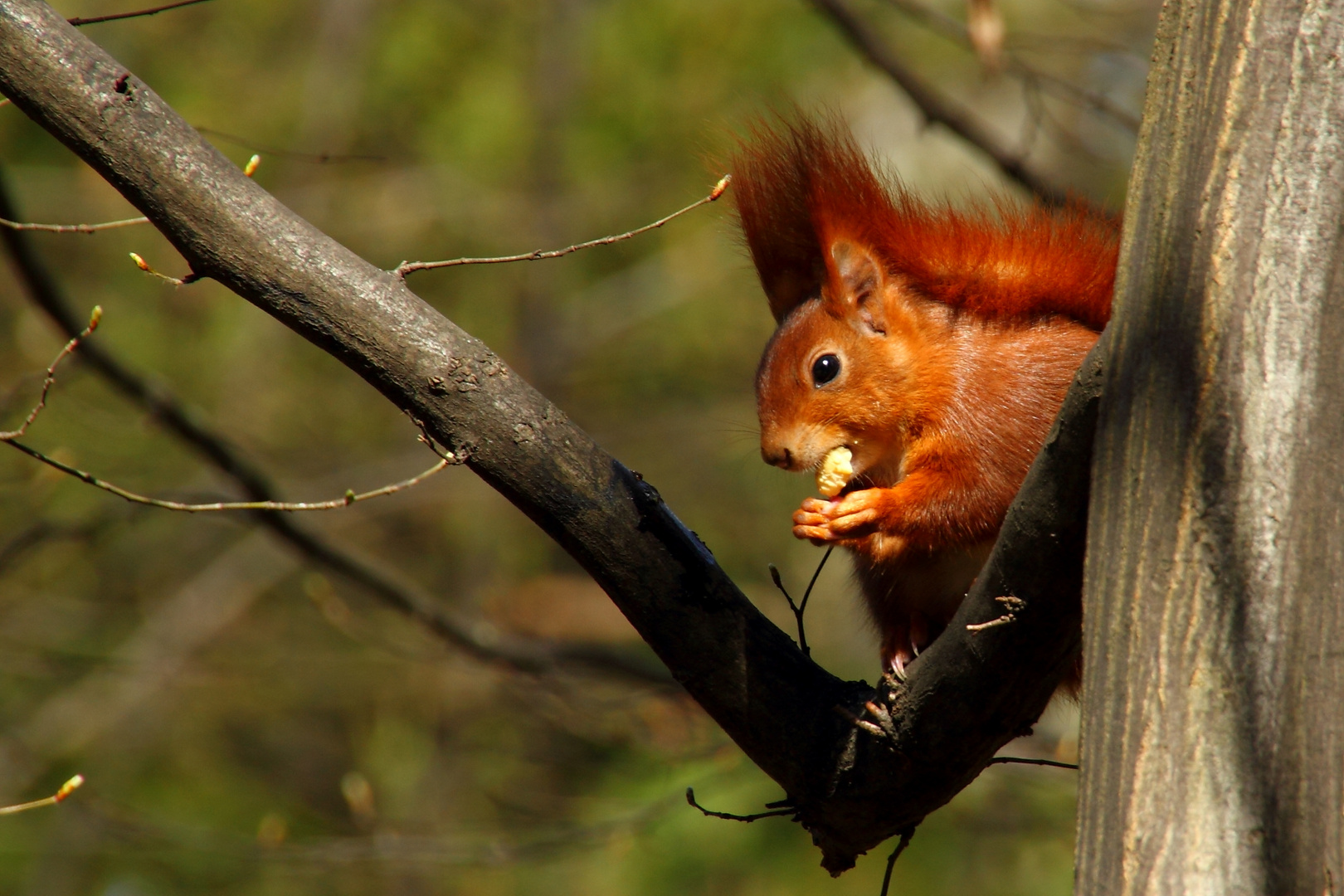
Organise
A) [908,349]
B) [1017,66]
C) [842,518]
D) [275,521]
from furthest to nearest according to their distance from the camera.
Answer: [1017,66] < [275,521] < [908,349] < [842,518]

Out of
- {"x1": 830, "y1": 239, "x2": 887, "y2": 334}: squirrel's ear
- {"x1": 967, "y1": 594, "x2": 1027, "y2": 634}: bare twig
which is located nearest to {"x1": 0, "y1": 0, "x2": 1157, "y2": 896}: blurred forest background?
{"x1": 830, "y1": 239, "x2": 887, "y2": 334}: squirrel's ear

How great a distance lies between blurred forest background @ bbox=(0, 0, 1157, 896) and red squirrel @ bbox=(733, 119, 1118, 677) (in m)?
2.27

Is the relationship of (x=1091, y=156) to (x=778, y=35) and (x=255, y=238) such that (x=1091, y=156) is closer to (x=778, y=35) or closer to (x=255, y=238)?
(x=255, y=238)

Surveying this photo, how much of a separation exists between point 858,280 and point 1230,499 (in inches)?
41.3

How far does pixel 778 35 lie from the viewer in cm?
723

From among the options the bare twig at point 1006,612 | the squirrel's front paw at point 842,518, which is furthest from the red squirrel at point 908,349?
the bare twig at point 1006,612

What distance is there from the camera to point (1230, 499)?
1013 millimetres

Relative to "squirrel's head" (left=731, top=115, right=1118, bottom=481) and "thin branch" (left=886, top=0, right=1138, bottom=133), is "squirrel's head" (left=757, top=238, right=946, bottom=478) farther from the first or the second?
"thin branch" (left=886, top=0, right=1138, bottom=133)

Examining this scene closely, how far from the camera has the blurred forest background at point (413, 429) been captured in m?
4.96

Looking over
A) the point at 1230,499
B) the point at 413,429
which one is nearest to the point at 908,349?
the point at 1230,499

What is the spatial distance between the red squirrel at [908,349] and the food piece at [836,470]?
0.02 m

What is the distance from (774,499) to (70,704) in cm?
389

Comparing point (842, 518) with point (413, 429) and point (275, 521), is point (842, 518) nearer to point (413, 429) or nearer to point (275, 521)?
point (275, 521)

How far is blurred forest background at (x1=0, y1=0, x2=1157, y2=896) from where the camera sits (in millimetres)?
4957
